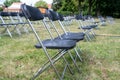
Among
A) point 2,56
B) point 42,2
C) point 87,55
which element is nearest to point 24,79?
point 2,56

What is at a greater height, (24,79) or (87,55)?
(24,79)

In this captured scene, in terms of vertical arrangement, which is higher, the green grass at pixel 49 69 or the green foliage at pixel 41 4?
the green grass at pixel 49 69

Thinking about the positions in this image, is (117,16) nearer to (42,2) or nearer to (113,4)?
(113,4)

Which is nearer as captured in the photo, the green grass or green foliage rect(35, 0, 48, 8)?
the green grass

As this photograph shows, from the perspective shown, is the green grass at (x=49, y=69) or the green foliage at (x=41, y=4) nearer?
the green grass at (x=49, y=69)

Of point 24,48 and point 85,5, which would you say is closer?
point 24,48

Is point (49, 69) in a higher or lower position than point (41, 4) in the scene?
higher

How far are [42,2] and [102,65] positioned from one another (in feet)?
275

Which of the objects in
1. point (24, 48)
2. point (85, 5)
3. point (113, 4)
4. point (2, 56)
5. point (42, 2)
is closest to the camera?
point (2, 56)

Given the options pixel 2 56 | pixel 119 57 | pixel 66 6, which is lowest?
pixel 66 6

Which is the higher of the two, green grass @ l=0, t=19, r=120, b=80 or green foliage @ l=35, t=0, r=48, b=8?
green grass @ l=0, t=19, r=120, b=80

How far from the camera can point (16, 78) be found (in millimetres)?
3389

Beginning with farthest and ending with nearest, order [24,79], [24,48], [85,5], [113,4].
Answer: [85,5], [113,4], [24,48], [24,79]

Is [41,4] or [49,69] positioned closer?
[49,69]
